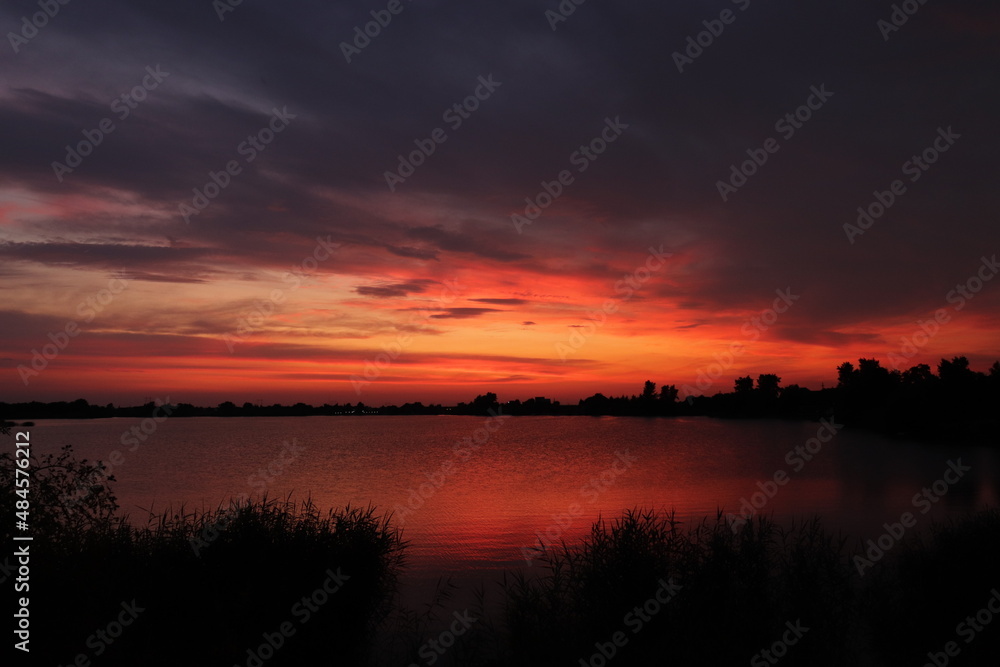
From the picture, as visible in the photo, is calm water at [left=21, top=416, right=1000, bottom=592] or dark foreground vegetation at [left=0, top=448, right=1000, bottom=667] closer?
dark foreground vegetation at [left=0, top=448, right=1000, bottom=667]

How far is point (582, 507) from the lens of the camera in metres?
37.0

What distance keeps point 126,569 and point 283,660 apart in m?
4.08

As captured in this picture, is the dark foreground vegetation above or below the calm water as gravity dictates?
above

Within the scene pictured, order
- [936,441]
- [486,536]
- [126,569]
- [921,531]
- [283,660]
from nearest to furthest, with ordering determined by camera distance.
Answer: [283,660] → [126,569] → [921,531] → [486,536] → [936,441]

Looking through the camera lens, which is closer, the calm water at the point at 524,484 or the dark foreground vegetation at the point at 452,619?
the dark foreground vegetation at the point at 452,619

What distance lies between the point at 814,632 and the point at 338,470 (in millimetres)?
48314

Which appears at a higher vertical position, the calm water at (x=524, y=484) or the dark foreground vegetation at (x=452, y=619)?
the dark foreground vegetation at (x=452, y=619)

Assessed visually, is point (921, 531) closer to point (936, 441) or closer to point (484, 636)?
point (484, 636)

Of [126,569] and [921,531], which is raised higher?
[126,569]

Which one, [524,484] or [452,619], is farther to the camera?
[524,484]

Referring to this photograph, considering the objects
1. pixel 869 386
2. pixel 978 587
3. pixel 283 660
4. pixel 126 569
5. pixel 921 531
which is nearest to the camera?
pixel 283 660

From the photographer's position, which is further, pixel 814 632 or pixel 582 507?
pixel 582 507

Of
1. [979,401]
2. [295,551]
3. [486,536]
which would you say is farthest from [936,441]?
[295,551]

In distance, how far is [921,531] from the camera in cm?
2680
